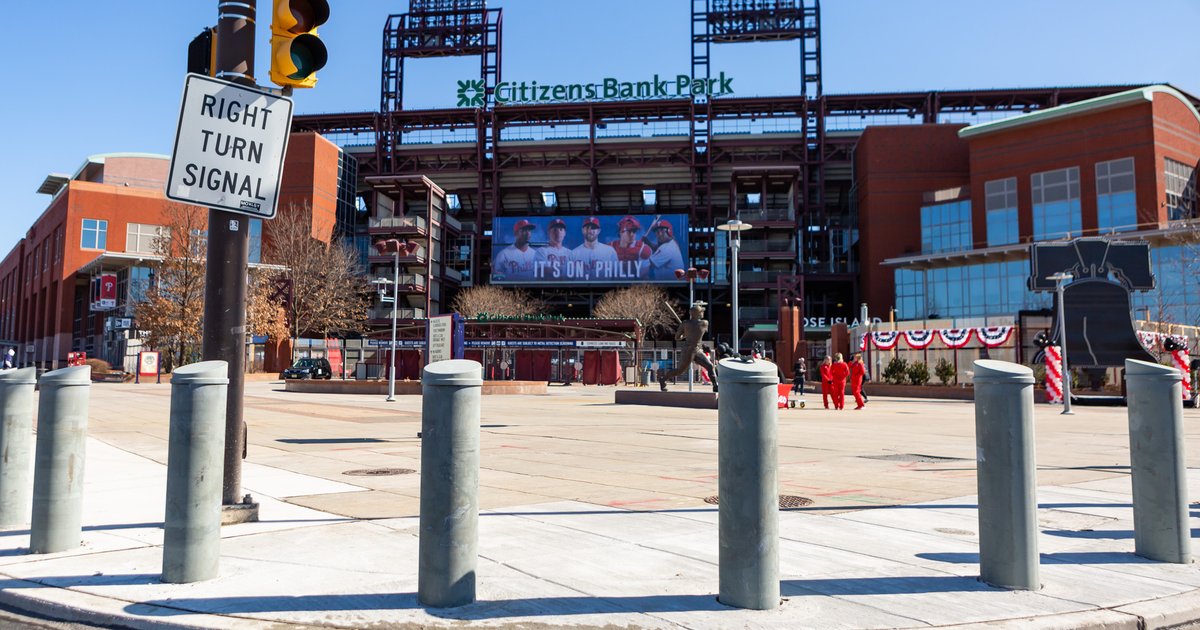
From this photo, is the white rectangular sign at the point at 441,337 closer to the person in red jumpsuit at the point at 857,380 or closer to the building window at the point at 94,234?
the person in red jumpsuit at the point at 857,380

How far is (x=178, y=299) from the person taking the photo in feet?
162

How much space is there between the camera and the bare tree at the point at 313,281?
58062 mm

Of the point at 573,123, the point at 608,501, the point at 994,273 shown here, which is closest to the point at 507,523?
the point at 608,501

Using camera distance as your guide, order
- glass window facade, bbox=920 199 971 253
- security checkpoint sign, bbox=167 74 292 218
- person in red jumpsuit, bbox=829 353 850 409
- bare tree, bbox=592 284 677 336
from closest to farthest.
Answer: security checkpoint sign, bbox=167 74 292 218 → person in red jumpsuit, bbox=829 353 850 409 → glass window facade, bbox=920 199 971 253 → bare tree, bbox=592 284 677 336

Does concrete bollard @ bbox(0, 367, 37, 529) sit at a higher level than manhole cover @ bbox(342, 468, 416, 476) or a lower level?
higher

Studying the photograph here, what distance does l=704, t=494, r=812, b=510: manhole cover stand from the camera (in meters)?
7.02

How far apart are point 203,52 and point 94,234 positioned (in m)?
76.3

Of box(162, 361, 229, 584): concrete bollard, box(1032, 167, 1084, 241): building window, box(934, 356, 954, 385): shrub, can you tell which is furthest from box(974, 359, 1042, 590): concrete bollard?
box(1032, 167, 1084, 241): building window

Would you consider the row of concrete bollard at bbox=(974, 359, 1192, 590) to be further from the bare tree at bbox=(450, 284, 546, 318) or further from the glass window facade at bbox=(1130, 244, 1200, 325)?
the bare tree at bbox=(450, 284, 546, 318)

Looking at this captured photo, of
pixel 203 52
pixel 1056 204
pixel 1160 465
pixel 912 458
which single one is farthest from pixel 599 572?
pixel 1056 204

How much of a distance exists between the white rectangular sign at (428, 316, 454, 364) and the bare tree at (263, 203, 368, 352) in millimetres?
45979

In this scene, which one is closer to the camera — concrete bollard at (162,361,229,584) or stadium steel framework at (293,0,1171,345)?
concrete bollard at (162,361,229,584)

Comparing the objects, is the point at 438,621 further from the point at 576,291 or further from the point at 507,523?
the point at 576,291

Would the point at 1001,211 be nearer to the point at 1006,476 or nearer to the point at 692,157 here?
the point at 692,157
